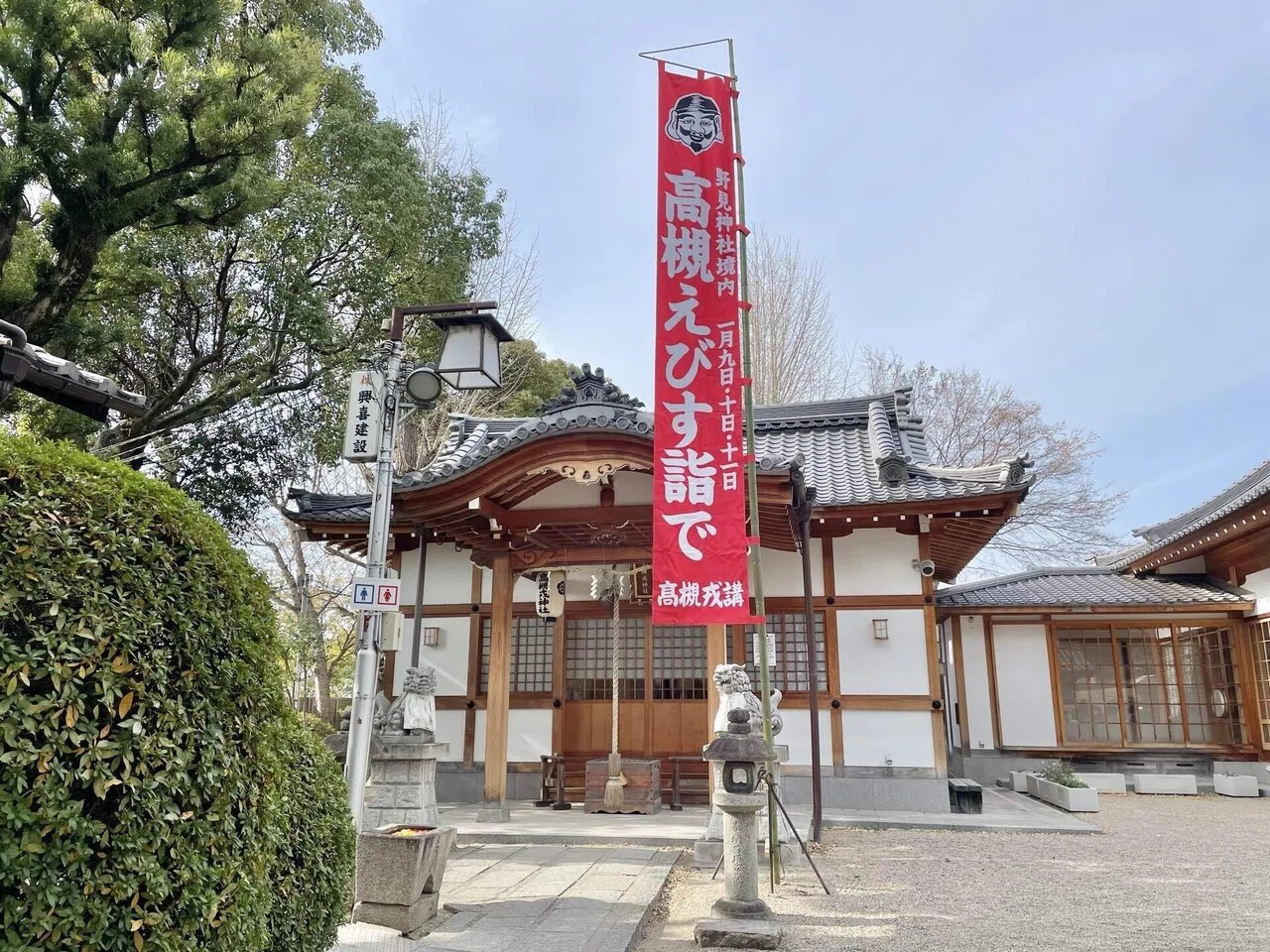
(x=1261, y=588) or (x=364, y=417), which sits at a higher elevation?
(x=364, y=417)

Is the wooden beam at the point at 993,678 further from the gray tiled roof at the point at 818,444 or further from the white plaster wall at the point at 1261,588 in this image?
the white plaster wall at the point at 1261,588

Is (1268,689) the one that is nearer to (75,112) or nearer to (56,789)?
(56,789)

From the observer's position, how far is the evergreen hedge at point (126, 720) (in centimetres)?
196

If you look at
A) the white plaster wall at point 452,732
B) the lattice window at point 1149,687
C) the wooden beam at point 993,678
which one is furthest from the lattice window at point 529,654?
the lattice window at point 1149,687

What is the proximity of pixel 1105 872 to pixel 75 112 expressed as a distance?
12.0 meters

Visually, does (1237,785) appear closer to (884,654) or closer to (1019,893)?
(884,654)

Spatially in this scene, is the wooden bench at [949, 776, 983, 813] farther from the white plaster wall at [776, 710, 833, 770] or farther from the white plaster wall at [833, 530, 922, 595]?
the white plaster wall at [833, 530, 922, 595]

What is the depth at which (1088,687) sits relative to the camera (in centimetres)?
1284

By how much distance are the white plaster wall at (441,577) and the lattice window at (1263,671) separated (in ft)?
37.4

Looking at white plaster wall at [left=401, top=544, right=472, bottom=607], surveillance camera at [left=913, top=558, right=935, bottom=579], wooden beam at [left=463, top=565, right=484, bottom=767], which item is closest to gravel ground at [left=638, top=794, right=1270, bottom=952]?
surveillance camera at [left=913, top=558, right=935, bottom=579]

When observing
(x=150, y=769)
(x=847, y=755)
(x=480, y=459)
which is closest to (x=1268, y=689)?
(x=847, y=755)

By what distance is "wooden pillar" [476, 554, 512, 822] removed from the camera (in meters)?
8.88

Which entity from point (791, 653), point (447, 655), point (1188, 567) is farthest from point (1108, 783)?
point (447, 655)

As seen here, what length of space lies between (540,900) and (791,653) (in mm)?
5217
